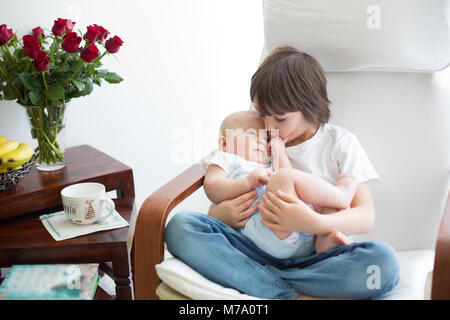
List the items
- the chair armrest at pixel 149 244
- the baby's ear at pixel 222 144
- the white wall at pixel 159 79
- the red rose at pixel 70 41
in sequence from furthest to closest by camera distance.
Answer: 1. the white wall at pixel 159 79
2. the baby's ear at pixel 222 144
3. the red rose at pixel 70 41
4. the chair armrest at pixel 149 244

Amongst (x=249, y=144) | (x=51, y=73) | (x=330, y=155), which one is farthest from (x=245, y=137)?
(x=51, y=73)

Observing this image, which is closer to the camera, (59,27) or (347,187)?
(347,187)

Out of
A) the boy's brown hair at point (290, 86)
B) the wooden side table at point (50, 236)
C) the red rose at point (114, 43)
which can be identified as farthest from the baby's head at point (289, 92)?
the wooden side table at point (50, 236)

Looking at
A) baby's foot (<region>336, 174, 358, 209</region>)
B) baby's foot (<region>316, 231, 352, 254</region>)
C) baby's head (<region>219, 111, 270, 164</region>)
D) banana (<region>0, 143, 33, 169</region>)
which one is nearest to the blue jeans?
baby's foot (<region>316, 231, 352, 254</region>)

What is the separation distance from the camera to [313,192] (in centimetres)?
96

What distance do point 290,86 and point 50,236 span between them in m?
0.72

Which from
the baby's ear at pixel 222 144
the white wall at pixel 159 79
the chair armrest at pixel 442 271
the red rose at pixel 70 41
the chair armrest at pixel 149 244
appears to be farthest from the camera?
the white wall at pixel 159 79

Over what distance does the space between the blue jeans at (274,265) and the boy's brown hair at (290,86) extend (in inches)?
13.3

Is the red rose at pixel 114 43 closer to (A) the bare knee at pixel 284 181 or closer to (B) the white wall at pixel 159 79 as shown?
(B) the white wall at pixel 159 79

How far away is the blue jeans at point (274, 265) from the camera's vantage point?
88 cm

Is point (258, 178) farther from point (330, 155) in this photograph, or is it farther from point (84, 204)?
point (84, 204)

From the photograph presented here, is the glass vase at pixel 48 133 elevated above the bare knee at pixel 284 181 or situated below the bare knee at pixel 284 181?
above

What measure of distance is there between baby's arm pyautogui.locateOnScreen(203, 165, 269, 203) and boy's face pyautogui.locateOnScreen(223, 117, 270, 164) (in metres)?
0.07
